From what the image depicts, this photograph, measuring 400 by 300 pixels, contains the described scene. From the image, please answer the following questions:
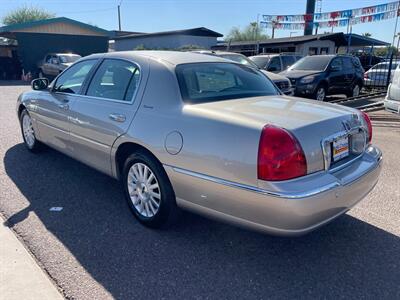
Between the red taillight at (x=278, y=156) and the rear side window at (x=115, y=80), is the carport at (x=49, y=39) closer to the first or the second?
the rear side window at (x=115, y=80)

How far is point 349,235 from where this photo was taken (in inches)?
128

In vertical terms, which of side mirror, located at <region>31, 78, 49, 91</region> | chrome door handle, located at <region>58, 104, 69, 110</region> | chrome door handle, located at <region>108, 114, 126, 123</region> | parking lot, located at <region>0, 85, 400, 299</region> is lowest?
parking lot, located at <region>0, 85, 400, 299</region>

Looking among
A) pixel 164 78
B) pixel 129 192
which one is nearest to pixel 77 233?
pixel 129 192

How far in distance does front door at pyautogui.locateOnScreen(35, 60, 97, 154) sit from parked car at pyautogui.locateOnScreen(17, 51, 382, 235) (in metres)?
0.05

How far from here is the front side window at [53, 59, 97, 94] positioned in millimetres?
4238

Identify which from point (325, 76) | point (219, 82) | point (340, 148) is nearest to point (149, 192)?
point (219, 82)

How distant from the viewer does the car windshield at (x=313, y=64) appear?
11297mm

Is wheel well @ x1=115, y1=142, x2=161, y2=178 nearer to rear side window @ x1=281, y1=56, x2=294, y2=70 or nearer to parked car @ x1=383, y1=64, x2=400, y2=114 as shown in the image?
parked car @ x1=383, y1=64, x2=400, y2=114

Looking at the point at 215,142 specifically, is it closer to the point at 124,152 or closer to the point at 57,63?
the point at 124,152

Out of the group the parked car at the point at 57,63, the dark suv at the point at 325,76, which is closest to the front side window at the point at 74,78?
the dark suv at the point at 325,76

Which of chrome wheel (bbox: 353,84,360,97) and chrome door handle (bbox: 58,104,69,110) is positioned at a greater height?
chrome door handle (bbox: 58,104,69,110)

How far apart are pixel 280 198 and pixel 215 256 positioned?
2.93 ft

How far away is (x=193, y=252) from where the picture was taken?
3.00m

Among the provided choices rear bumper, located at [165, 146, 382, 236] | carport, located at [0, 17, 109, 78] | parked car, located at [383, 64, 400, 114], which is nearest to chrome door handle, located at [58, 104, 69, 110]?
rear bumper, located at [165, 146, 382, 236]
